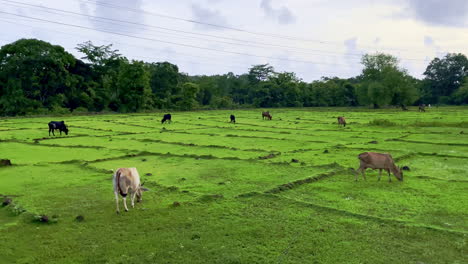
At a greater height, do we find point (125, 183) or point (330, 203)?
point (125, 183)

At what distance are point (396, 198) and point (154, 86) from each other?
97350mm

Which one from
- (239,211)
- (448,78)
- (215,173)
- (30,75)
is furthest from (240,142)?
(448,78)

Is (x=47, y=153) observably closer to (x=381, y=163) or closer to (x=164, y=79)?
(x=381, y=163)

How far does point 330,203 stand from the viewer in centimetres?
1341

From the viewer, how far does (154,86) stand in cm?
10588

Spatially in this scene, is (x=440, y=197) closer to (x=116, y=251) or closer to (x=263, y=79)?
(x=116, y=251)

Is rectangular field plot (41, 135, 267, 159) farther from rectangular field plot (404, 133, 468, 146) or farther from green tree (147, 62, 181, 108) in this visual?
green tree (147, 62, 181, 108)

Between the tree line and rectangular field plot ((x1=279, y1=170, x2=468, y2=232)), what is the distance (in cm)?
6788

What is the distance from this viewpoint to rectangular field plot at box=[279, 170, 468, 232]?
469 inches

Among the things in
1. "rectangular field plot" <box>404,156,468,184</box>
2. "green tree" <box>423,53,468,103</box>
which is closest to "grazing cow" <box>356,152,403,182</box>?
"rectangular field plot" <box>404,156,468,184</box>

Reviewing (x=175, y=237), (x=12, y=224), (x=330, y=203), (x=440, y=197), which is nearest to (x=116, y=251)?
(x=175, y=237)

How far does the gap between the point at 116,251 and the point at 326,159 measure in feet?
50.3

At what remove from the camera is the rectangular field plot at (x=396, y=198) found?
39.1ft

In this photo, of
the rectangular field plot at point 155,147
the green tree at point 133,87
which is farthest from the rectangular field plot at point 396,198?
the green tree at point 133,87
